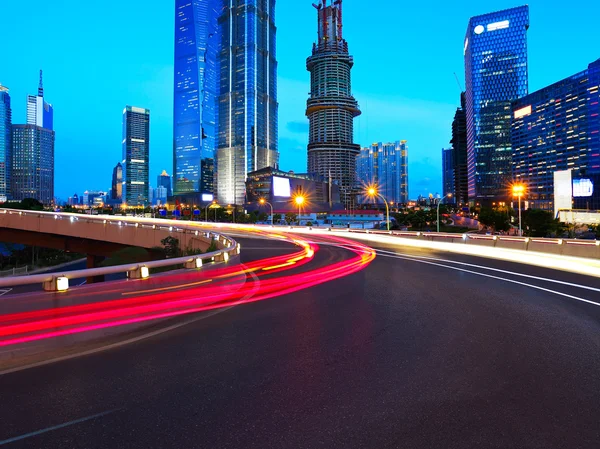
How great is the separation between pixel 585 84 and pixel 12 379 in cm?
22544

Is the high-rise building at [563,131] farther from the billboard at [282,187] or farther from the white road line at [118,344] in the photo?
the white road line at [118,344]

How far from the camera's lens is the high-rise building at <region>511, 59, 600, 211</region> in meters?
171

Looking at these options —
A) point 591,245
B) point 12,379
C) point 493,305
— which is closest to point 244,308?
point 12,379

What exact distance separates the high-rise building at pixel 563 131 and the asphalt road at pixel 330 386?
18824cm

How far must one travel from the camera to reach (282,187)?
515 ft

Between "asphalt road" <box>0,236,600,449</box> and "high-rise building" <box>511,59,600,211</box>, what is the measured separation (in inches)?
7411

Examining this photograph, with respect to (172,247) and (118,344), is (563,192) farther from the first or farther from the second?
(118,344)

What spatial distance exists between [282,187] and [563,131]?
468ft

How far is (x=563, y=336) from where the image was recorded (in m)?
6.90

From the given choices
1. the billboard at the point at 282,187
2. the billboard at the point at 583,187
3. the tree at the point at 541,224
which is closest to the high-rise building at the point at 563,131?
the billboard at the point at 583,187

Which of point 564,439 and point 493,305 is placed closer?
point 564,439

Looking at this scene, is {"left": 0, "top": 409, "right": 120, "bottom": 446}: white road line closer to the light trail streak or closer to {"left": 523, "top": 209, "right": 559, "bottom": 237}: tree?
the light trail streak

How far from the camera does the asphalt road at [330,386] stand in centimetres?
376

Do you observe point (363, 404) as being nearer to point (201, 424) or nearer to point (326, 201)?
point (201, 424)
